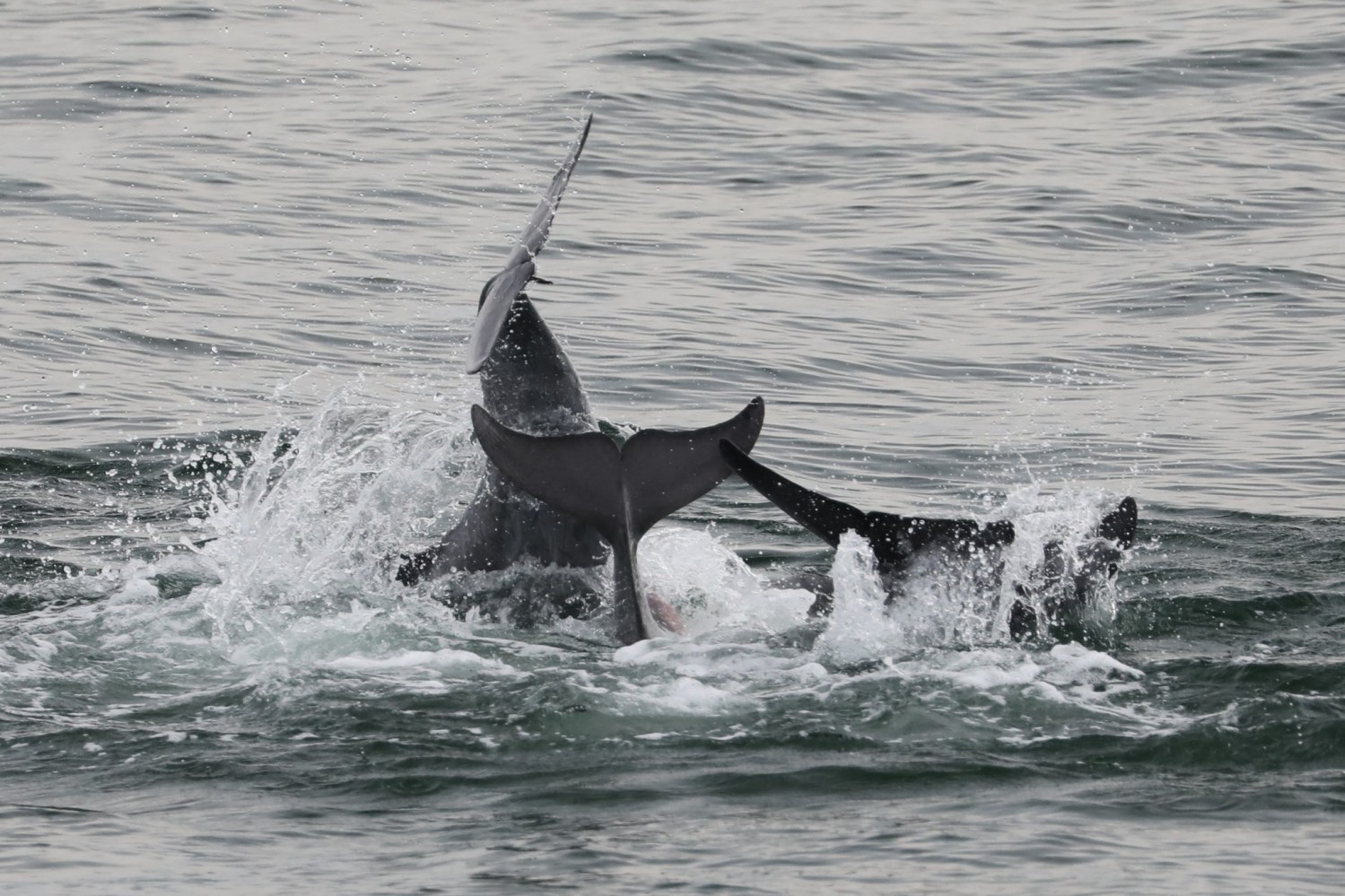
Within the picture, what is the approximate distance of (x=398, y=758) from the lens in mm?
7734

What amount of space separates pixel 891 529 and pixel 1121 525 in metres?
1.21

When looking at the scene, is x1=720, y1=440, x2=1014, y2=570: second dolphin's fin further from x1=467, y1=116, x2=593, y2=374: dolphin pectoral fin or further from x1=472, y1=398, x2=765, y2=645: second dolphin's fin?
x1=467, y1=116, x2=593, y2=374: dolphin pectoral fin

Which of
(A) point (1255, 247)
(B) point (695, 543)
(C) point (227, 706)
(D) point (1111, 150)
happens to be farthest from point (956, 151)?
(C) point (227, 706)

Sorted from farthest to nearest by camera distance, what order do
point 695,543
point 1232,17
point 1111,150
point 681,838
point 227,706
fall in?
point 1232,17 < point 1111,150 < point 695,543 < point 227,706 < point 681,838

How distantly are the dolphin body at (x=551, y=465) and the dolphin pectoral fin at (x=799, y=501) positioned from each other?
0.23 meters

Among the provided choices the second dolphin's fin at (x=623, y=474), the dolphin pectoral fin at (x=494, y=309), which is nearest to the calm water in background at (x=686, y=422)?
the second dolphin's fin at (x=623, y=474)

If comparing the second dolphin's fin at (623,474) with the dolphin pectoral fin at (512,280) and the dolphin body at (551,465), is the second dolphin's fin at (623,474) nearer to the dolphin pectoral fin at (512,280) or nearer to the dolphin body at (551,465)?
the dolphin body at (551,465)

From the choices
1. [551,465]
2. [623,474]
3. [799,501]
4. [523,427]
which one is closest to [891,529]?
[799,501]

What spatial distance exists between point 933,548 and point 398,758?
272 centimetres

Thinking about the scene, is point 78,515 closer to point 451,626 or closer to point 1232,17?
point 451,626

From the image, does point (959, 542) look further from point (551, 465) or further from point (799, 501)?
point (551, 465)

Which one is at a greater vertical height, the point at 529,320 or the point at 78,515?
the point at 529,320

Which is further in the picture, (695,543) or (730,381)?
(730,381)

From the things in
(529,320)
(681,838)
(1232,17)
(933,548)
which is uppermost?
(1232,17)
